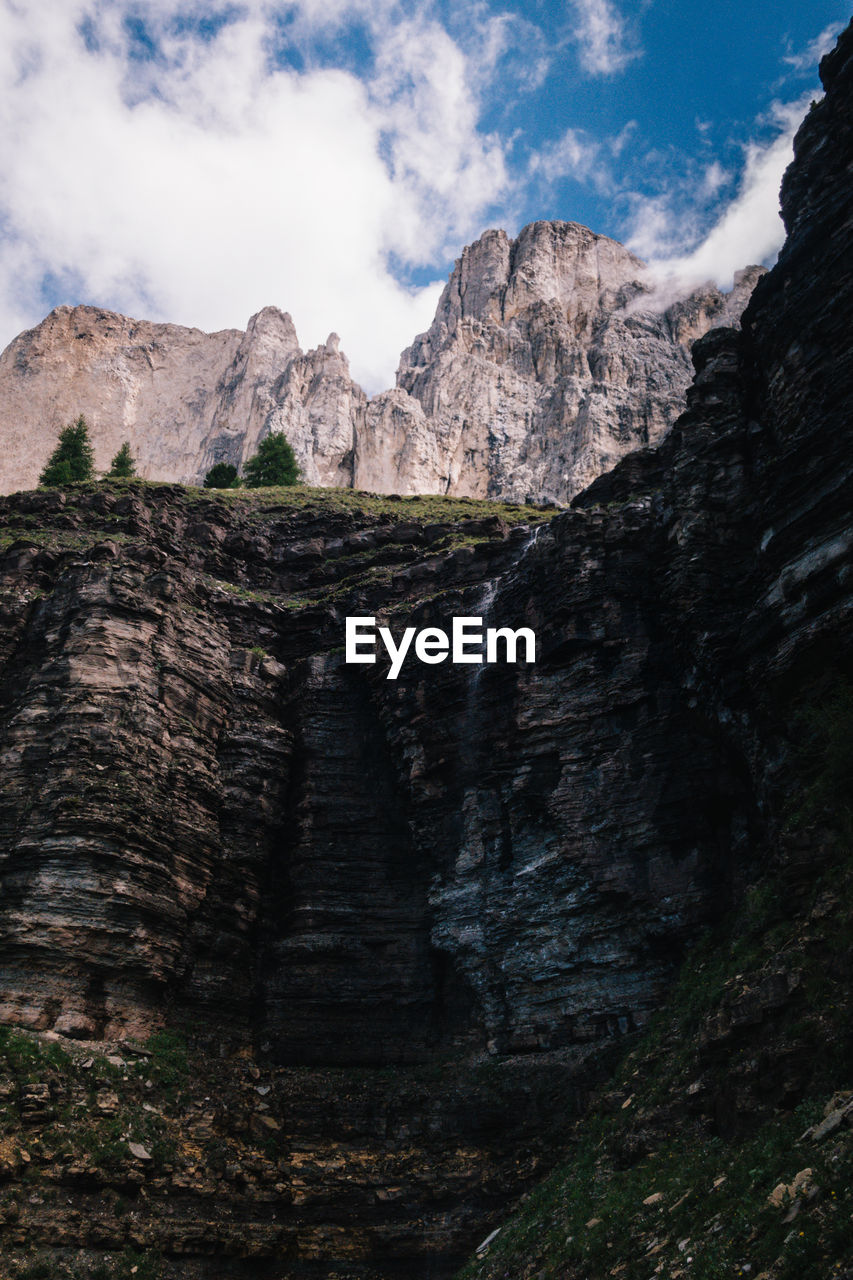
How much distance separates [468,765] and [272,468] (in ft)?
162

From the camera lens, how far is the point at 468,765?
33.9m

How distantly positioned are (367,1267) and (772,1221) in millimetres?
16251

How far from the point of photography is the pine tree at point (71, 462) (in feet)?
222

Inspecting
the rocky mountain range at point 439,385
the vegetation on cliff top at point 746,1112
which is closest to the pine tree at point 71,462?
the rocky mountain range at point 439,385

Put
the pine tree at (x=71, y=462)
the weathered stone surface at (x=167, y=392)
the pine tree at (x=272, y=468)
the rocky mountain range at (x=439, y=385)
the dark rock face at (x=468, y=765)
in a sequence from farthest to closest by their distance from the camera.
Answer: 1. the weathered stone surface at (x=167, y=392)
2. the rocky mountain range at (x=439, y=385)
3. the pine tree at (x=272, y=468)
4. the pine tree at (x=71, y=462)
5. the dark rock face at (x=468, y=765)

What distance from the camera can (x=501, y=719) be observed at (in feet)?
111

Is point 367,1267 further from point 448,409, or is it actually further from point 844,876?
point 448,409

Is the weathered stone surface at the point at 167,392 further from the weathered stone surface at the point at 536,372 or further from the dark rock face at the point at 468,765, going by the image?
the dark rock face at the point at 468,765

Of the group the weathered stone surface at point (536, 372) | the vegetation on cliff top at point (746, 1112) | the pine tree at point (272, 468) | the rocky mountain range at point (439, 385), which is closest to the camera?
the vegetation on cliff top at point (746, 1112)

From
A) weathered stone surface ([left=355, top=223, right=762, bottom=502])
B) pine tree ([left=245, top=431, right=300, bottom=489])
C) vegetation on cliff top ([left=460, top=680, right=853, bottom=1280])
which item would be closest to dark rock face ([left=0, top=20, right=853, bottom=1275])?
vegetation on cliff top ([left=460, top=680, right=853, bottom=1280])

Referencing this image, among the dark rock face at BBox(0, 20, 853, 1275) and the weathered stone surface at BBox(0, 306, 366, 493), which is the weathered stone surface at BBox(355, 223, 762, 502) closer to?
the weathered stone surface at BBox(0, 306, 366, 493)

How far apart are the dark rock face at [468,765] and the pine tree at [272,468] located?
37779mm

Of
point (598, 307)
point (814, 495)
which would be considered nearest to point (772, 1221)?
point (814, 495)

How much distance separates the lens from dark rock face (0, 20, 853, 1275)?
2655 centimetres
